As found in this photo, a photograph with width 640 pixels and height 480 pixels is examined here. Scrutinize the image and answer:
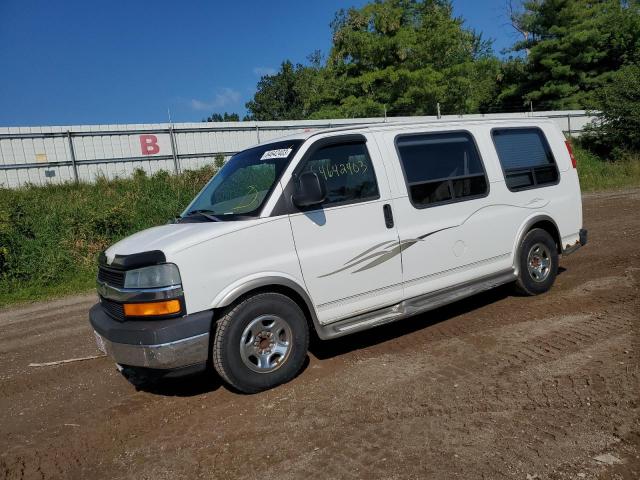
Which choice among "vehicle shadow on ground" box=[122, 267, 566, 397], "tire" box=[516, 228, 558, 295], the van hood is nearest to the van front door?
the van hood

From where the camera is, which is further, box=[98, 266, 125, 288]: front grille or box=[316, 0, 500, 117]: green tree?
box=[316, 0, 500, 117]: green tree

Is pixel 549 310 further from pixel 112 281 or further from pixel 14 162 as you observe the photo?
pixel 14 162

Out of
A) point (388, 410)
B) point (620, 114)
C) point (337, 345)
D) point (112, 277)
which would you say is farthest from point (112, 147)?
point (620, 114)

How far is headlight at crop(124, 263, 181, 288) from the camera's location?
3715 millimetres

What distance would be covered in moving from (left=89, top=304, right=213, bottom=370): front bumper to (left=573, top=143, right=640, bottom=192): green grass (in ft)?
58.8

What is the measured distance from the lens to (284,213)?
4164 millimetres

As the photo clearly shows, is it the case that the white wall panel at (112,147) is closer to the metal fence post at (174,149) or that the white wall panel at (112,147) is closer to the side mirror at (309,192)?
the metal fence post at (174,149)

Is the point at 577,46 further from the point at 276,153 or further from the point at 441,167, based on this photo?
the point at 276,153

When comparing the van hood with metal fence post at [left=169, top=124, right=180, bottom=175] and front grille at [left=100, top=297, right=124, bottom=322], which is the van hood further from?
metal fence post at [left=169, top=124, right=180, bottom=175]

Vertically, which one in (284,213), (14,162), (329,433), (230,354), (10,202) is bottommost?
(329,433)

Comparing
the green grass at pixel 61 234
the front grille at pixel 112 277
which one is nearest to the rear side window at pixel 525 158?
the front grille at pixel 112 277

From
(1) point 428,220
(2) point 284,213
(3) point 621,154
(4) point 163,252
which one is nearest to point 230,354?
(4) point 163,252

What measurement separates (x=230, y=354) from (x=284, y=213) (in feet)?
3.88

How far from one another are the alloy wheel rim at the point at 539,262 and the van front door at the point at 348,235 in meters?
2.12
